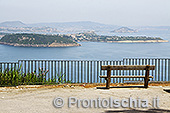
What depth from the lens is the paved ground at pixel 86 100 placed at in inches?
232

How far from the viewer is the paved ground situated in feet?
19.3

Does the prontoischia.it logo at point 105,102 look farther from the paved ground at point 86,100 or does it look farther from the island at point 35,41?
the island at point 35,41

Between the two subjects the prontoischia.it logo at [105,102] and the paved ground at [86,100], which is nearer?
the paved ground at [86,100]

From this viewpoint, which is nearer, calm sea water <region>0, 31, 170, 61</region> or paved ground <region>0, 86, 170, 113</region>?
paved ground <region>0, 86, 170, 113</region>

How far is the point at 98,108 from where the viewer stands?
594 cm

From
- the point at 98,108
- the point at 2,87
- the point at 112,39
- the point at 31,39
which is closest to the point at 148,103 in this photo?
the point at 98,108

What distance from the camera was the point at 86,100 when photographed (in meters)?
6.80

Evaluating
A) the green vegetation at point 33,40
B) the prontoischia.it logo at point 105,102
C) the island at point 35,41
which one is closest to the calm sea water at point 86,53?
the island at point 35,41

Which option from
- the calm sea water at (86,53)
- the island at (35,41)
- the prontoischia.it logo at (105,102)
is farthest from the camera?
the island at (35,41)

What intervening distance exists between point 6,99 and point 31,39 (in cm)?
14409

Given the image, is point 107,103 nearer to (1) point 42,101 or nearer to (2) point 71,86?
(1) point 42,101

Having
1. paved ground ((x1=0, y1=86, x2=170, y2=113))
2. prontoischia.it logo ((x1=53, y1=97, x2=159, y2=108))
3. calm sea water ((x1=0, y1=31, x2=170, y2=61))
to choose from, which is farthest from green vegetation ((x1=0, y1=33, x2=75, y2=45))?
prontoischia.it logo ((x1=53, y1=97, x2=159, y2=108))

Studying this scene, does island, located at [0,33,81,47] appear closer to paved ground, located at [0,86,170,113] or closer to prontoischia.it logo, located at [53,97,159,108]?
paved ground, located at [0,86,170,113]

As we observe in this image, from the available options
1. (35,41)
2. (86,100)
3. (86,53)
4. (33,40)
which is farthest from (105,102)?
(33,40)
